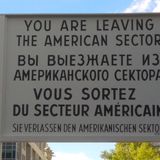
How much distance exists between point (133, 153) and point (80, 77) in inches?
1764

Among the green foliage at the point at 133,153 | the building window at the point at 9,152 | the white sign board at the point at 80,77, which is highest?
the building window at the point at 9,152

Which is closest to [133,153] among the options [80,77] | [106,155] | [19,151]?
[106,155]

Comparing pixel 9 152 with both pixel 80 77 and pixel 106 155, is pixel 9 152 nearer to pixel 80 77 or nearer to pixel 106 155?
pixel 106 155

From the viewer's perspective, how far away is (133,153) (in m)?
51.7

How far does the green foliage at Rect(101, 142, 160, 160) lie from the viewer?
169 ft

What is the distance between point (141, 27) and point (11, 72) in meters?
1.58

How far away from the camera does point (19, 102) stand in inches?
291

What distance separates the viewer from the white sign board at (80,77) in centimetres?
732

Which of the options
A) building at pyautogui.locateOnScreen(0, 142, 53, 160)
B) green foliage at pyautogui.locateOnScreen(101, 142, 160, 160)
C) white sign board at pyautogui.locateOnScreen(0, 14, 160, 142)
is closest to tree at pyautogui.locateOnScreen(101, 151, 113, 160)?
green foliage at pyautogui.locateOnScreen(101, 142, 160, 160)

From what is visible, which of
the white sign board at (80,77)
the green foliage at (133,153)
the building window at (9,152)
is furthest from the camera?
the building window at (9,152)

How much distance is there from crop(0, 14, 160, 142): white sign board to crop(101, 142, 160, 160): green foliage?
4404cm

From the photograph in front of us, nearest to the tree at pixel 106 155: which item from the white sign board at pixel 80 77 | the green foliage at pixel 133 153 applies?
the green foliage at pixel 133 153

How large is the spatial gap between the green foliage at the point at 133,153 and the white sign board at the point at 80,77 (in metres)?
44.0

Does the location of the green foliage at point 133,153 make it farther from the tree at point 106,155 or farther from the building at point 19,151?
the building at point 19,151
